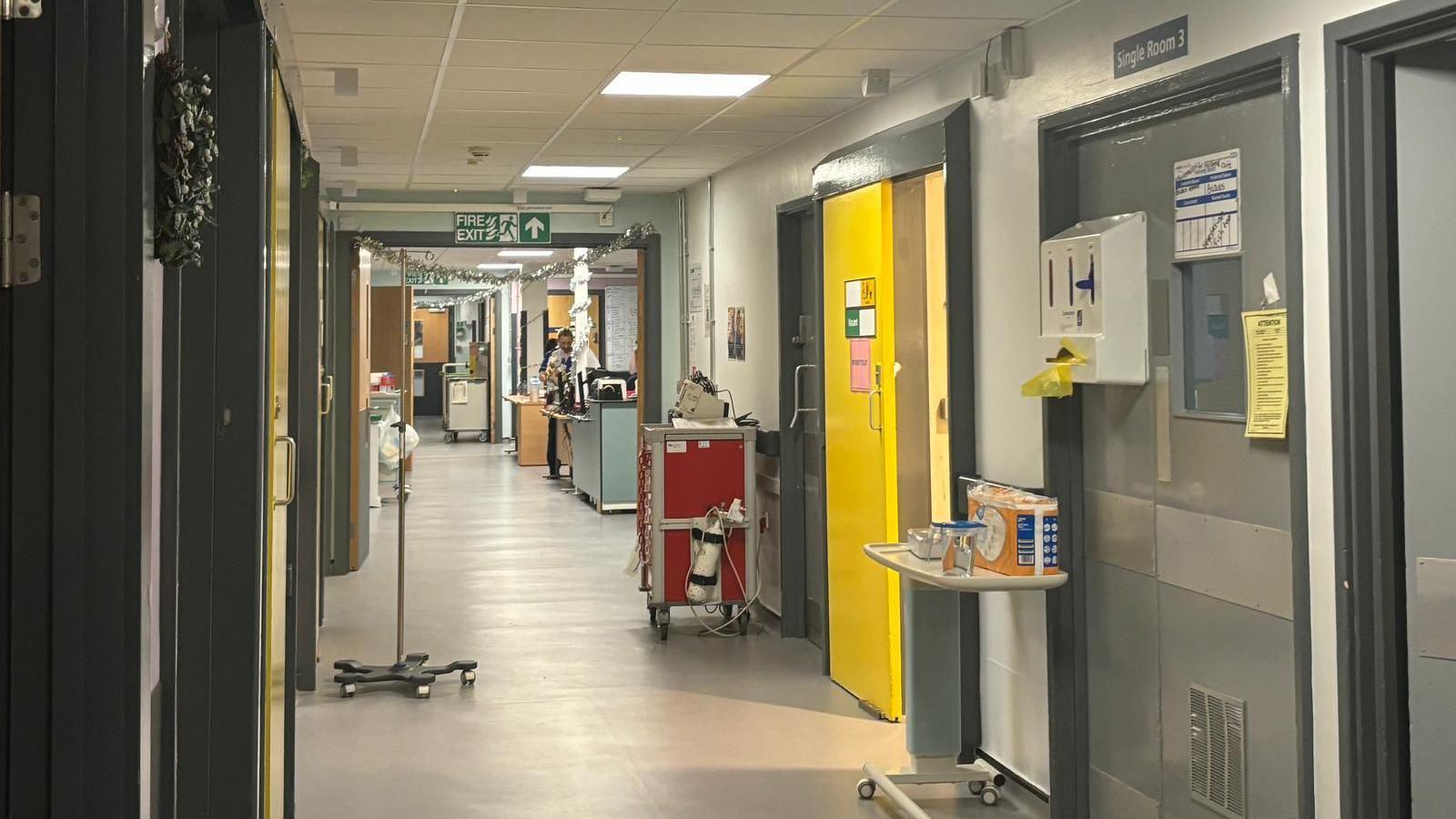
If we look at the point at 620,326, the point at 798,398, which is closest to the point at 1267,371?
the point at 798,398

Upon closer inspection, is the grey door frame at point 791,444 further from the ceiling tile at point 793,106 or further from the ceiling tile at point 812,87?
the ceiling tile at point 812,87

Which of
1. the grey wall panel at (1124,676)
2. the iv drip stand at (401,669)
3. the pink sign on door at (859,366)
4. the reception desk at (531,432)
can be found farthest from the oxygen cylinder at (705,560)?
the reception desk at (531,432)

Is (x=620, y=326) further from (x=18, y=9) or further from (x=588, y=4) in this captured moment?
(x=18, y=9)

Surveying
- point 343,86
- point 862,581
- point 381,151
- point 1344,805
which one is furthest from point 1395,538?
point 381,151

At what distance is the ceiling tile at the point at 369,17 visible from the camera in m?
4.29

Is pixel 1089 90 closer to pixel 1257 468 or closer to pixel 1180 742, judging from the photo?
pixel 1257 468

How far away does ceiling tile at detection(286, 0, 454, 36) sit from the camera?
14.1ft

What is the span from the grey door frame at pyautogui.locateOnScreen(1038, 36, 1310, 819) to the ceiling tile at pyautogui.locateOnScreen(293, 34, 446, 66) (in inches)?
84.2

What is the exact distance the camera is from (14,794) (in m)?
1.77

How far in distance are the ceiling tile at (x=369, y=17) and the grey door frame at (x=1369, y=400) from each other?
102 inches

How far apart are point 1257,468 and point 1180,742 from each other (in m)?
0.85

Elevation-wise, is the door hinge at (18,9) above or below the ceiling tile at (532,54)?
below

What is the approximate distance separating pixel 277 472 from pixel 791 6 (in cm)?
208

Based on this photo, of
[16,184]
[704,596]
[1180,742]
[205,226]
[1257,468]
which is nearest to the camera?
[16,184]
